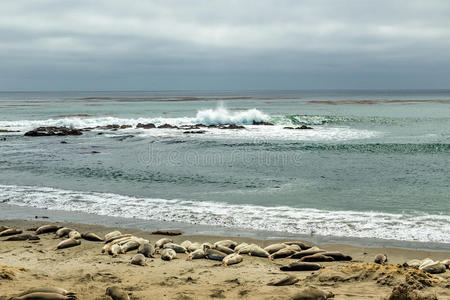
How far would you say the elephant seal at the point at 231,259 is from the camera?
7.72 metres

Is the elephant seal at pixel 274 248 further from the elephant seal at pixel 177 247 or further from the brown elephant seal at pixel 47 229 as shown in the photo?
the brown elephant seal at pixel 47 229

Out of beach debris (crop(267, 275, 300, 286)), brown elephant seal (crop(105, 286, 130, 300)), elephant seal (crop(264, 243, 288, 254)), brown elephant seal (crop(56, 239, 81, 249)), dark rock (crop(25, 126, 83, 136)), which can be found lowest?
brown elephant seal (crop(56, 239, 81, 249))

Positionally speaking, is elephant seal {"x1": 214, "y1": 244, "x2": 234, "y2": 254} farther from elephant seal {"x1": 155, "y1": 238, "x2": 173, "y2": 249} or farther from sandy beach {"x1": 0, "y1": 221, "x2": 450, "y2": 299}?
elephant seal {"x1": 155, "y1": 238, "x2": 173, "y2": 249}

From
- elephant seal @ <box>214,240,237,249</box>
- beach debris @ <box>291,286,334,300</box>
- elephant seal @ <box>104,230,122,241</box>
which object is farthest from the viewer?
elephant seal @ <box>104,230,122,241</box>

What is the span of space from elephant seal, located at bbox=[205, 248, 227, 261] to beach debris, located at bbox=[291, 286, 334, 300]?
2.34m

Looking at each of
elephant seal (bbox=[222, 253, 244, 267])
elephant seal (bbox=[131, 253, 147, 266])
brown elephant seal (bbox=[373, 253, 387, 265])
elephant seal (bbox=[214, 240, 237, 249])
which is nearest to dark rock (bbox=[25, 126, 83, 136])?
elephant seal (bbox=[214, 240, 237, 249])

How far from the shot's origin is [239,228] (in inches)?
415

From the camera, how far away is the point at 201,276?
7.09 metres

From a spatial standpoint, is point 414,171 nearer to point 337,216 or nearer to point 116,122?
point 337,216

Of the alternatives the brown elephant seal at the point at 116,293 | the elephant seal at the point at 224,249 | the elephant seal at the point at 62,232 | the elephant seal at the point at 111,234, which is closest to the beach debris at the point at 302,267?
the elephant seal at the point at 224,249

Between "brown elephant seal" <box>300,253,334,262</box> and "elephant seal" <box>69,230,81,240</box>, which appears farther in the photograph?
"elephant seal" <box>69,230,81,240</box>

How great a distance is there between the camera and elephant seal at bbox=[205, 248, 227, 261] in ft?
26.3

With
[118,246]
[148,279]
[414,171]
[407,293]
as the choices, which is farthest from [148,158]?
[407,293]

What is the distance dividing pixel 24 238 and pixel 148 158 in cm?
1367
